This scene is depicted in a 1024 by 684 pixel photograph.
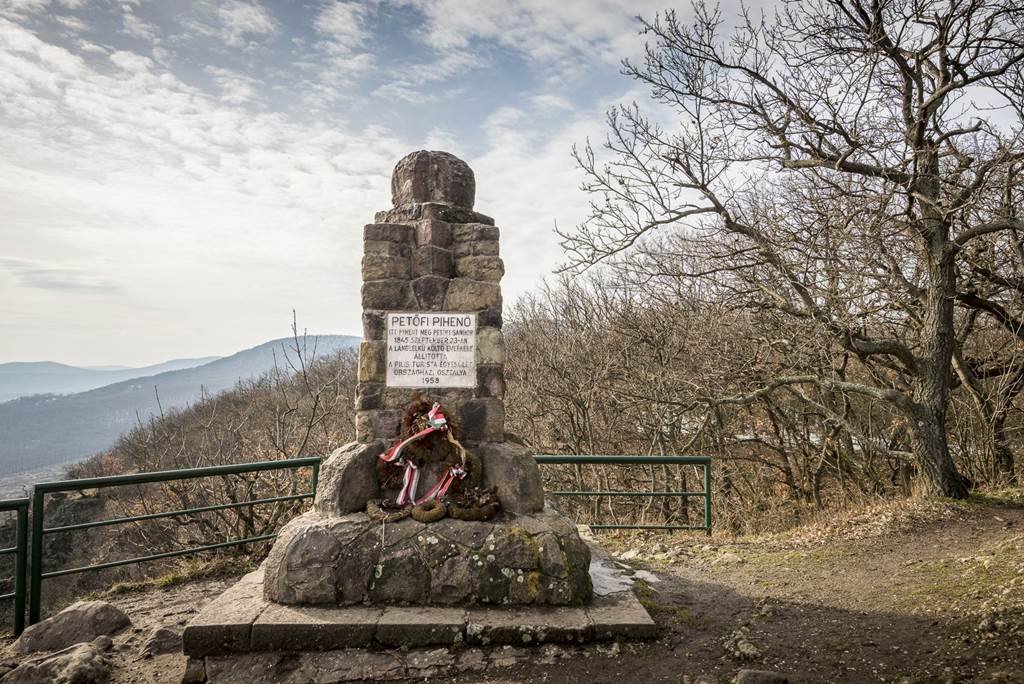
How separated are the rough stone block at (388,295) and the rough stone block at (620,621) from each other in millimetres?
2524

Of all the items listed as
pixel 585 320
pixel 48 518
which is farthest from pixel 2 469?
pixel 585 320

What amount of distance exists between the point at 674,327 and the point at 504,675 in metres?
10.2

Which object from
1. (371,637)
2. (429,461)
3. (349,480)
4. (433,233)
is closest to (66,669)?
(371,637)

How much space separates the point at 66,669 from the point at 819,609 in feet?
15.6

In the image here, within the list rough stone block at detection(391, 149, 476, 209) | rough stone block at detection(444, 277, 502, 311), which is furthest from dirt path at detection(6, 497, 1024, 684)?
rough stone block at detection(391, 149, 476, 209)

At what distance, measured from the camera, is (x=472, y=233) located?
4.89 m

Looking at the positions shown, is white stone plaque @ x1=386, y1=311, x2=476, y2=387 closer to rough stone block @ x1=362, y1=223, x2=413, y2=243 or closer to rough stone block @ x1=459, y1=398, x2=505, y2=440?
rough stone block @ x1=459, y1=398, x2=505, y2=440

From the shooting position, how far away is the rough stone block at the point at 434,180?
5000mm

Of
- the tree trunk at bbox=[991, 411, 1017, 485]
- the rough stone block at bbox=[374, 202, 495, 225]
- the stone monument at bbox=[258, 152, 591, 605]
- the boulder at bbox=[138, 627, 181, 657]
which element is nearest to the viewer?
the boulder at bbox=[138, 627, 181, 657]

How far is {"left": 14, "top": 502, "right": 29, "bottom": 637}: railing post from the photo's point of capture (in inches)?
166

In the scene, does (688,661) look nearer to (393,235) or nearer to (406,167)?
(393,235)

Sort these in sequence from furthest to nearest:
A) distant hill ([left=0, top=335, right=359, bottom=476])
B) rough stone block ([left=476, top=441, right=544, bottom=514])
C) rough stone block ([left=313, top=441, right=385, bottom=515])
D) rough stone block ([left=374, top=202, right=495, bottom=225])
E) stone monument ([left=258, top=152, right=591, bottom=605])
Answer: distant hill ([left=0, top=335, right=359, bottom=476]) → rough stone block ([left=374, top=202, right=495, bottom=225]) → rough stone block ([left=476, top=441, right=544, bottom=514]) → rough stone block ([left=313, top=441, right=385, bottom=515]) → stone monument ([left=258, top=152, right=591, bottom=605])

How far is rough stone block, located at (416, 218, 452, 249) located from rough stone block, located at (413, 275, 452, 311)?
0.26 m

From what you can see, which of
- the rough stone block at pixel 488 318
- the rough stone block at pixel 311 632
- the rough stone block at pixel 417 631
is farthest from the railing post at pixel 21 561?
the rough stone block at pixel 488 318
